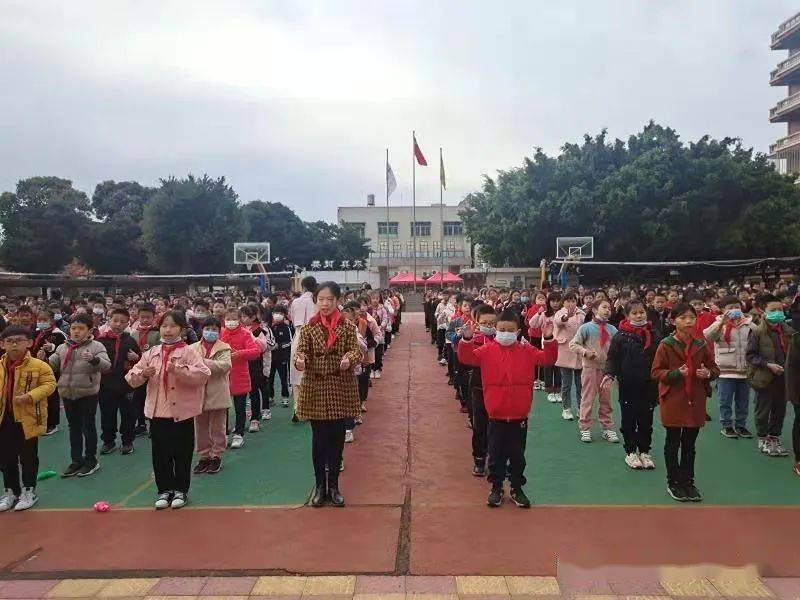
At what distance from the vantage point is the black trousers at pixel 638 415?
5.43m


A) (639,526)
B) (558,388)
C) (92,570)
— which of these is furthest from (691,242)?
(92,570)

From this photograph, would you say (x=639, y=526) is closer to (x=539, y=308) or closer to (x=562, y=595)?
(x=562, y=595)

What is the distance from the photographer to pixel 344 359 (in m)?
4.58

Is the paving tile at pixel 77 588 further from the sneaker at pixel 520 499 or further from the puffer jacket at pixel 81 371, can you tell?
the sneaker at pixel 520 499

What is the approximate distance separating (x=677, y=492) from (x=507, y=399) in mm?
1537

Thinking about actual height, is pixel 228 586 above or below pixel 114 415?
below

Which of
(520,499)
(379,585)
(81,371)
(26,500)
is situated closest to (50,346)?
(81,371)

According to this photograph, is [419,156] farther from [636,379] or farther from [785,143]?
[636,379]

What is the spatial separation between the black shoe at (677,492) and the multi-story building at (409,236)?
5806 centimetres

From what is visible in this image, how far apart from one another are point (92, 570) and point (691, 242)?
27.7 meters

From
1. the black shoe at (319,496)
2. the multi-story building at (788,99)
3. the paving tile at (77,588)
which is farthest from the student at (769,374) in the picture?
the multi-story building at (788,99)

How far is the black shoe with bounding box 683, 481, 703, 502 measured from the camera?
4.69 metres

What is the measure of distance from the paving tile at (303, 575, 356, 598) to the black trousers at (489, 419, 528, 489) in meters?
1.52

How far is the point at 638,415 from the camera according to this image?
18.0 feet
